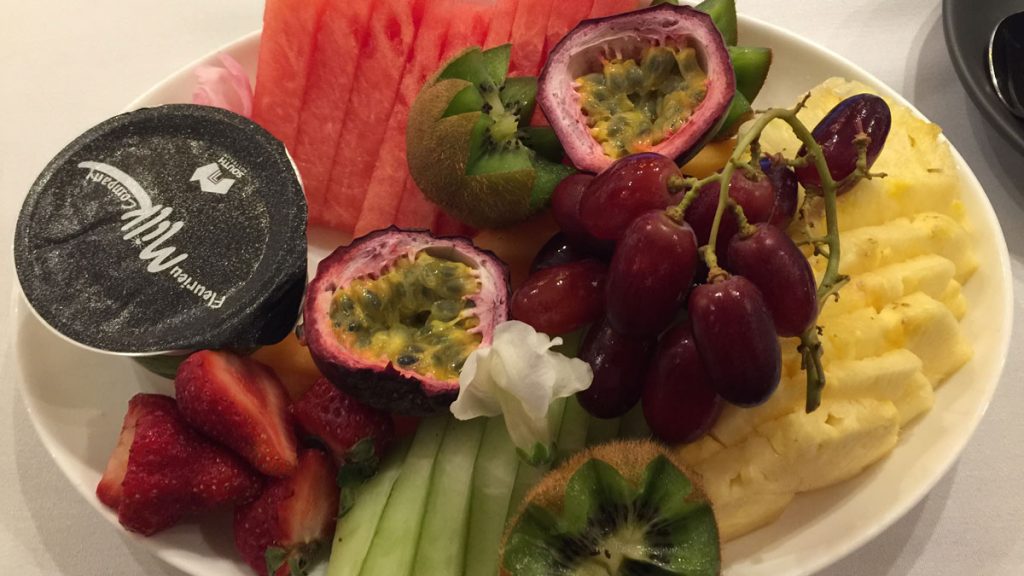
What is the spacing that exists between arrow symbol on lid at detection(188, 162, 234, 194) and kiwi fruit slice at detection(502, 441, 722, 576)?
757 mm

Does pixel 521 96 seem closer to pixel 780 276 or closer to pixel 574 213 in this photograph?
pixel 574 213

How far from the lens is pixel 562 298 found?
1162 mm

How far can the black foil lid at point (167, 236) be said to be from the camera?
1.22 metres

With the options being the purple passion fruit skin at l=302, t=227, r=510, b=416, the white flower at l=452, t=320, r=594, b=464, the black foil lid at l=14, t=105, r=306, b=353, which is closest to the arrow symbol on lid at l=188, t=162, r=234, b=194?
the black foil lid at l=14, t=105, r=306, b=353

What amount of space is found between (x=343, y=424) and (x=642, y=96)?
2.36 feet

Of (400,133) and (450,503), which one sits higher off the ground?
(400,133)

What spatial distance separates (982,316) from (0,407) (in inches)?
69.0

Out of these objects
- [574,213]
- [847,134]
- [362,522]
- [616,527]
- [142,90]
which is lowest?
[362,522]

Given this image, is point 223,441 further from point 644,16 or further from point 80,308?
point 644,16

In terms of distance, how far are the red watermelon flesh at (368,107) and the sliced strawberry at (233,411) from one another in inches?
18.0

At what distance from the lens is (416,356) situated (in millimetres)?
1175

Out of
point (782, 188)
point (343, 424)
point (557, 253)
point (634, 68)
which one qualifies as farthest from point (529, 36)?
point (343, 424)

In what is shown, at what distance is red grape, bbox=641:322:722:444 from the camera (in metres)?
1.06

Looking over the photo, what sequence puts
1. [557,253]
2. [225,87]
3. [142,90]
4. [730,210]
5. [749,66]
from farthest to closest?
[142,90] < [225,87] < [749,66] < [557,253] < [730,210]
